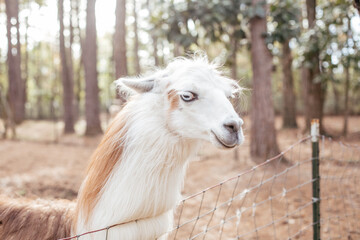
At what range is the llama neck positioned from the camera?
1.75m

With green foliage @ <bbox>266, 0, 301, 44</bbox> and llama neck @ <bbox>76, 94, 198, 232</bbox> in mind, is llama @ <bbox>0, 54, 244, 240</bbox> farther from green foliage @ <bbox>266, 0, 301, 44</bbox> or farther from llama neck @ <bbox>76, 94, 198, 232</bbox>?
green foliage @ <bbox>266, 0, 301, 44</bbox>

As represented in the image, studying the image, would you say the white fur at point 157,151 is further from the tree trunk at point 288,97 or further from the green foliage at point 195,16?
the tree trunk at point 288,97

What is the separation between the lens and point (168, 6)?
7016mm

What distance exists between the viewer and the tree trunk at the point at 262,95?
22.1 feet

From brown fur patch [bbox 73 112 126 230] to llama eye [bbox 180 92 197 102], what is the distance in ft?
1.40

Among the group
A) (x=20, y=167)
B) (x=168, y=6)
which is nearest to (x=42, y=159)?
(x=20, y=167)

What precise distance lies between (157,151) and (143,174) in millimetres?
163

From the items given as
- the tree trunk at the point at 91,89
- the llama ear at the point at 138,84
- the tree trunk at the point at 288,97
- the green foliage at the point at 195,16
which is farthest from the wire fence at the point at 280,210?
the tree trunk at the point at 91,89

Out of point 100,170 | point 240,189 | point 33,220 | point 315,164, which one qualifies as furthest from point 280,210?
point 33,220

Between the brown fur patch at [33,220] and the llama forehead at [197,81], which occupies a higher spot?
the llama forehead at [197,81]

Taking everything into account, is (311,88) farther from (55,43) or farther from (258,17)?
(55,43)

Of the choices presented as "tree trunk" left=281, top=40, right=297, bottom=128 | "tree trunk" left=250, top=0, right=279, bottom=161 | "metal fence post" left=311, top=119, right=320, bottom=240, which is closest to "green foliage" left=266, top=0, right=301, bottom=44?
"tree trunk" left=250, top=0, right=279, bottom=161

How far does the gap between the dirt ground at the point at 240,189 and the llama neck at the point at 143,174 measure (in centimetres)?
61

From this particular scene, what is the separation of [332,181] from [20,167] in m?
6.71
